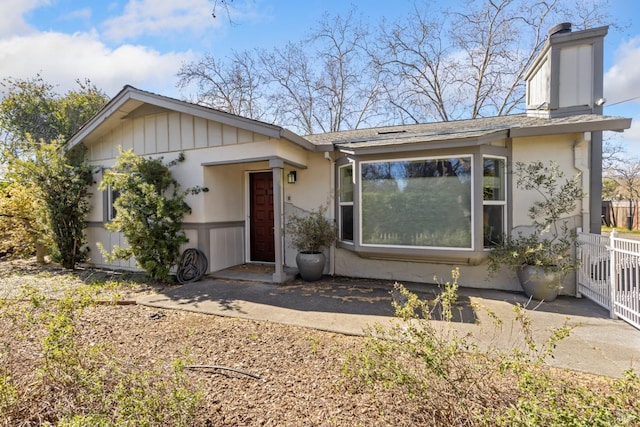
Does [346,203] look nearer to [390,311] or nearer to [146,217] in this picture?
[390,311]

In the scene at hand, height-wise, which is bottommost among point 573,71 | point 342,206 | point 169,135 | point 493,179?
point 342,206

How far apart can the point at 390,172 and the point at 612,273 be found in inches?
136

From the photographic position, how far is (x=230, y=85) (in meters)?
18.5

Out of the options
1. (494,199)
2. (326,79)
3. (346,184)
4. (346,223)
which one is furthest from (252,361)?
(326,79)

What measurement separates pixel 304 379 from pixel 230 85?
19.1m

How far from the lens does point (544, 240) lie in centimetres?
491

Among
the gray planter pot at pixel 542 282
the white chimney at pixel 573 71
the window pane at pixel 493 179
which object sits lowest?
the gray planter pot at pixel 542 282

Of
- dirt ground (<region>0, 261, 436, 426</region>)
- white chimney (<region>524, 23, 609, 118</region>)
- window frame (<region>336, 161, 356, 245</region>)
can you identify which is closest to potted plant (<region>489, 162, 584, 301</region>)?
white chimney (<region>524, 23, 609, 118</region>)

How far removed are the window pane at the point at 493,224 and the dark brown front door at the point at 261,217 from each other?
183 inches

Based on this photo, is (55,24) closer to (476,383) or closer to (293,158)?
(293,158)

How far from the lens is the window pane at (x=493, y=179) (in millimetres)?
5172

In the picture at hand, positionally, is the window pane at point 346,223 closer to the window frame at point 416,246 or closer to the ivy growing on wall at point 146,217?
the window frame at point 416,246

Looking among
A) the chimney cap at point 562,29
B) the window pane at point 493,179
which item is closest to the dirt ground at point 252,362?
the window pane at point 493,179

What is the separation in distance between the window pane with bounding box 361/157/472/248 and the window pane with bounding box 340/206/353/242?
17.4 inches
